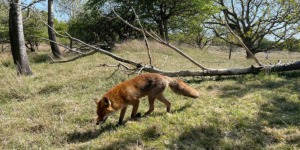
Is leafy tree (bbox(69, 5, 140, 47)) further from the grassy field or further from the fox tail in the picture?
the fox tail

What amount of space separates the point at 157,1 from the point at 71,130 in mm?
18680

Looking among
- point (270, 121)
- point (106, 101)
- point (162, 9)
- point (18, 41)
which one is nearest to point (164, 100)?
point (106, 101)

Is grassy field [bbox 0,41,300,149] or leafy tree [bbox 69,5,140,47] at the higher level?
leafy tree [bbox 69,5,140,47]

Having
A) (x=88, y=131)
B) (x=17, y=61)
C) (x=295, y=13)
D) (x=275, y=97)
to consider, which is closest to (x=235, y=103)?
(x=275, y=97)

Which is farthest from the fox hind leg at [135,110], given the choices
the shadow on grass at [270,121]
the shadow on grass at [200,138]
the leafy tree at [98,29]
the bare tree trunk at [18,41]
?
the leafy tree at [98,29]

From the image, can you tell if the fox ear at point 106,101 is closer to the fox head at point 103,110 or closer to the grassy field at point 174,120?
the fox head at point 103,110

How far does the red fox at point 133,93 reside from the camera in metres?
5.05

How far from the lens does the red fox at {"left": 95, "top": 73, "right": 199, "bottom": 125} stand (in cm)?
505

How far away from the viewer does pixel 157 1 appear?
22547 mm

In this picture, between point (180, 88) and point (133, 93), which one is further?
point (180, 88)

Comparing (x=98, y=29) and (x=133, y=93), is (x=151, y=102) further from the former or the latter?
(x=98, y=29)

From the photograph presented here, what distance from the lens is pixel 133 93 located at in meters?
5.44

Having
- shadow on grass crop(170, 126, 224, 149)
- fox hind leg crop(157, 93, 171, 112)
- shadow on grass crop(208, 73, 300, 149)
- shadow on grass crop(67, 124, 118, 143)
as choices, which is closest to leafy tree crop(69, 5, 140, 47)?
shadow on grass crop(208, 73, 300, 149)

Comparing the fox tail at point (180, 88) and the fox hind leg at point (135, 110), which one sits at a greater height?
the fox tail at point (180, 88)
